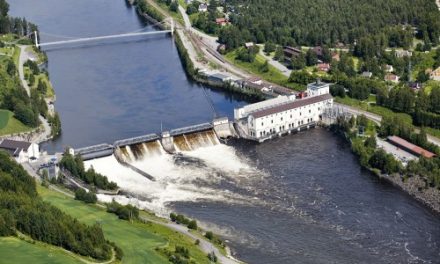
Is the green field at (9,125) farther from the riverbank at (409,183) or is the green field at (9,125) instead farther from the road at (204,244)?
the riverbank at (409,183)

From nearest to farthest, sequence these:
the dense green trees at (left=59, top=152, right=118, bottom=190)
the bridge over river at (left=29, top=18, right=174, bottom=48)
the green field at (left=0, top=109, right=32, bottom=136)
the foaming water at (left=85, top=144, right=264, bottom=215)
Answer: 1. the foaming water at (left=85, top=144, right=264, bottom=215)
2. the dense green trees at (left=59, top=152, right=118, bottom=190)
3. the green field at (left=0, top=109, right=32, bottom=136)
4. the bridge over river at (left=29, top=18, right=174, bottom=48)

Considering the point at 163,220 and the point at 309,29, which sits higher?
the point at 309,29

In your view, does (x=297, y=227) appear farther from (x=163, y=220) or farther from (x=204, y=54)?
(x=204, y=54)

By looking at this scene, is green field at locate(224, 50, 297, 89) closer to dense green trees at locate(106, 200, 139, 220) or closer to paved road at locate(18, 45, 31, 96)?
paved road at locate(18, 45, 31, 96)

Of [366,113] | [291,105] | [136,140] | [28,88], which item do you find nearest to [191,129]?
[136,140]

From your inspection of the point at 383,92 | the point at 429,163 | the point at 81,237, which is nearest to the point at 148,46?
the point at 383,92

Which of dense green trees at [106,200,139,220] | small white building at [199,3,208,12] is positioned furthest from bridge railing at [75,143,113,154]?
small white building at [199,3,208,12]

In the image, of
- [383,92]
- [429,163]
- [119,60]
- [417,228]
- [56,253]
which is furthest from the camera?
[119,60]
